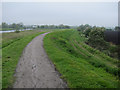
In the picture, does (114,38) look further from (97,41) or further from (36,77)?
(36,77)

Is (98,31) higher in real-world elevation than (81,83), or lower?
higher

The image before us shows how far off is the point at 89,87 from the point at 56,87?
211 centimetres

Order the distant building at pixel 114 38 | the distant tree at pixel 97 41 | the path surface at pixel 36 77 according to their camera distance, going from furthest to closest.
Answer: the distant building at pixel 114 38 → the distant tree at pixel 97 41 → the path surface at pixel 36 77

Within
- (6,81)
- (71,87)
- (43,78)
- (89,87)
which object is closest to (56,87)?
(71,87)

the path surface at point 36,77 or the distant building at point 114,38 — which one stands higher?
the distant building at point 114,38

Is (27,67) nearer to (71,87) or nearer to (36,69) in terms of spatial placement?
(36,69)

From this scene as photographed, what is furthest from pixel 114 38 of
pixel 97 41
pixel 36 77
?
pixel 36 77

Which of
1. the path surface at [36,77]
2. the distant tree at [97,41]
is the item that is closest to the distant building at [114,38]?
the distant tree at [97,41]

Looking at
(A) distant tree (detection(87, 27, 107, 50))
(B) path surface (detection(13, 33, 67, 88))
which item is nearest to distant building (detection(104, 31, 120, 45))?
(A) distant tree (detection(87, 27, 107, 50))

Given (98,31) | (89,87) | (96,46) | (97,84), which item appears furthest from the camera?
(98,31)

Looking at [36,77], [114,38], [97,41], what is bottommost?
[36,77]

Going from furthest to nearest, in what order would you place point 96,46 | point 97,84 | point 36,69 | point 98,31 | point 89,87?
point 98,31
point 96,46
point 36,69
point 97,84
point 89,87

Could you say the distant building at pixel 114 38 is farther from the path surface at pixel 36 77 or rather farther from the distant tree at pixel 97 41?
the path surface at pixel 36 77

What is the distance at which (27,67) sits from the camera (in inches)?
384
